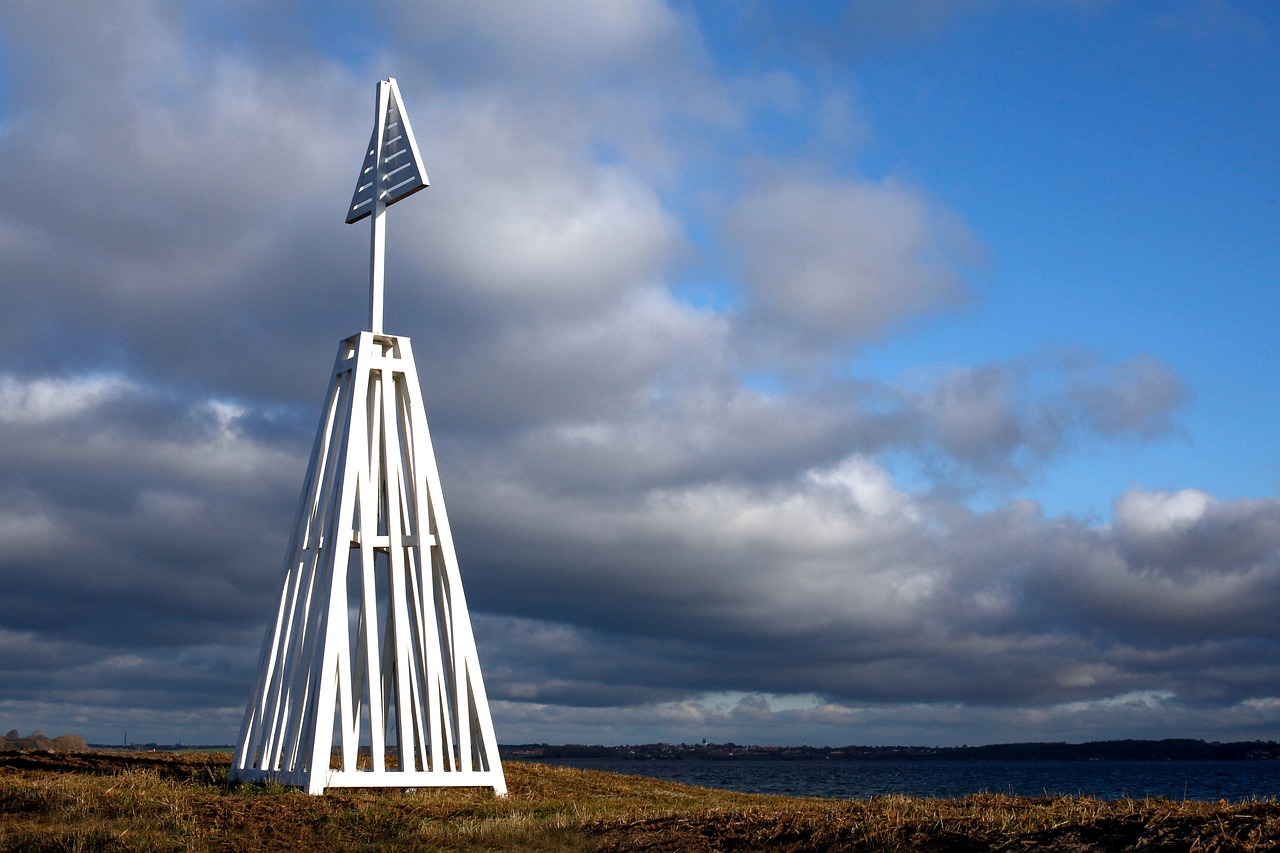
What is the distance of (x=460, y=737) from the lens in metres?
17.9

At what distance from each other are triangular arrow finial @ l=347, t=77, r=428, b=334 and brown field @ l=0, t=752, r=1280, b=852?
8362 millimetres

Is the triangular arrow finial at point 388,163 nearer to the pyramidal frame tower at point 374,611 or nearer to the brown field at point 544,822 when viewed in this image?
the pyramidal frame tower at point 374,611

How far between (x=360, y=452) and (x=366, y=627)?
287 cm

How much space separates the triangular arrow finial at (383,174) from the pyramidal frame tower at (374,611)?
39mm

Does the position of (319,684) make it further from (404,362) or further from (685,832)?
(685,832)

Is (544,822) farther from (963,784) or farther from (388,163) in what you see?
(963,784)

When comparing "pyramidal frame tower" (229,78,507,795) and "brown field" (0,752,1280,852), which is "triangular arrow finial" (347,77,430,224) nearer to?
"pyramidal frame tower" (229,78,507,795)

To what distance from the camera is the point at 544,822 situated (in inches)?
513

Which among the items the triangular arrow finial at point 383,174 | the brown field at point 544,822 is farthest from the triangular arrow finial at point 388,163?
the brown field at point 544,822

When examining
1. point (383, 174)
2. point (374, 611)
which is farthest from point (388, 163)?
point (374, 611)

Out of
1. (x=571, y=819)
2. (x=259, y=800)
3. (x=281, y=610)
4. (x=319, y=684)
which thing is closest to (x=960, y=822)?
(x=571, y=819)

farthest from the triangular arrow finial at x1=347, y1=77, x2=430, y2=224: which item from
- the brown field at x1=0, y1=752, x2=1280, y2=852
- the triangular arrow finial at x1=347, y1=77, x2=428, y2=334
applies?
the brown field at x1=0, y1=752, x2=1280, y2=852

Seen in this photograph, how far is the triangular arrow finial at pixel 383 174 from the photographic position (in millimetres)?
19927

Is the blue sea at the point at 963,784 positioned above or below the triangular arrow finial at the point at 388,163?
below
